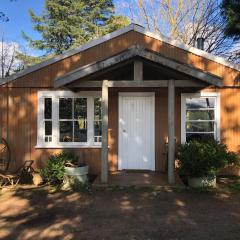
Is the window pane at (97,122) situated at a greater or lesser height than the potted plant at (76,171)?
greater

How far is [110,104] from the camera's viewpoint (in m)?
11.3

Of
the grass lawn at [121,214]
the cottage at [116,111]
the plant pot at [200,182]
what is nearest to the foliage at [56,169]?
the grass lawn at [121,214]

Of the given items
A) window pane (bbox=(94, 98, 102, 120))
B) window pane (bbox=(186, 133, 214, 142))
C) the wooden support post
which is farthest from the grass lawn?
window pane (bbox=(94, 98, 102, 120))

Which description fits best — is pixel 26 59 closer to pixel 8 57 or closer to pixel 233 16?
pixel 8 57

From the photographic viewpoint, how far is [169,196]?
8.34 meters

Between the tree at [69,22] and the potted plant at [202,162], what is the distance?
22284mm

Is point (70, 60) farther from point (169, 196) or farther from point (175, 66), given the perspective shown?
point (169, 196)

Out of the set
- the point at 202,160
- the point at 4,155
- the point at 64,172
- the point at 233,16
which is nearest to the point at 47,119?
the point at 4,155

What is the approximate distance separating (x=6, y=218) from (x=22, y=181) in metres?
3.36

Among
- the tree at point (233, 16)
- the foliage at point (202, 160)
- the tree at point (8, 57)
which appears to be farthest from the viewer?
the tree at point (8, 57)

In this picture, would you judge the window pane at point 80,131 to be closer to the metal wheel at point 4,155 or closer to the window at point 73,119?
the window at point 73,119

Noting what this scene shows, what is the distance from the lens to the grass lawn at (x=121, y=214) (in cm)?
589

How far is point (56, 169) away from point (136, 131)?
293 centimetres

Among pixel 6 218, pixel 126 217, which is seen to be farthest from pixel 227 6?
pixel 6 218
